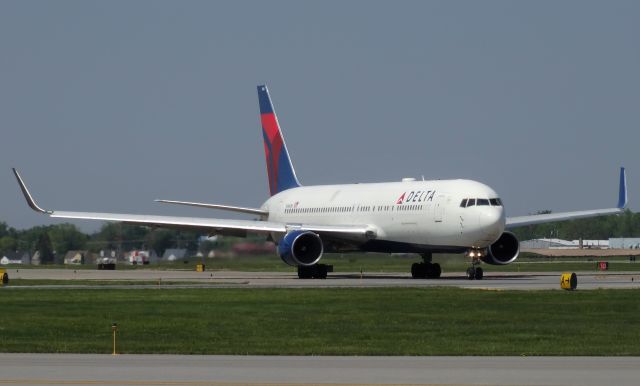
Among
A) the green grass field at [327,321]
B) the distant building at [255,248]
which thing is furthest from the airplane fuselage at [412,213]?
the green grass field at [327,321]

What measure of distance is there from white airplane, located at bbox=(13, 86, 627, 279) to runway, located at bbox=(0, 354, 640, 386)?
33412mm

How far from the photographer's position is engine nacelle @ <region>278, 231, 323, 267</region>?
58.8 metres

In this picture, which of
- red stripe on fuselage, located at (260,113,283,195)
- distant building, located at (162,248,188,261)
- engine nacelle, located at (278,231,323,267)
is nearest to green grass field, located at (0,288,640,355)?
engine nacelle, located at (278,231,323,267)

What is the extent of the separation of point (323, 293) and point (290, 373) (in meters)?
23.2

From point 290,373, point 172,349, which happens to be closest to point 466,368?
point 290,373

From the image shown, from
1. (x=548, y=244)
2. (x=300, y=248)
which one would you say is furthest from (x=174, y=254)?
(x=548, y=244)

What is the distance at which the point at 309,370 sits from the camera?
20531mm

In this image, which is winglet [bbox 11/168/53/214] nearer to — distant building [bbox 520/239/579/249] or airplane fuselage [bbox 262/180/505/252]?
airplane fuselage [bbox 262/180/505/252]

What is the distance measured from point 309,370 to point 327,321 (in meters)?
11.3

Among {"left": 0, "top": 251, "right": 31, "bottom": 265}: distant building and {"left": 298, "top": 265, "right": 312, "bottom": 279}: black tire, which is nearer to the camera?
{"left": 298, "top": 265, "right": 312, "bottom": 279}: black tire

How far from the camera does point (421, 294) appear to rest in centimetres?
4175

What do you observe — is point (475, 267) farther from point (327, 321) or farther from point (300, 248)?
point (327, 321)

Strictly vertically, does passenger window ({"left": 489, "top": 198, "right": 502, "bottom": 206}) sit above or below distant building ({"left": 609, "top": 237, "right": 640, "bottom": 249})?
below

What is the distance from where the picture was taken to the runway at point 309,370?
18.9 metres
